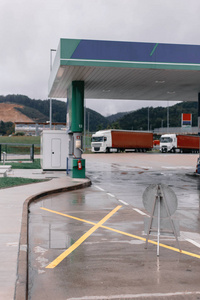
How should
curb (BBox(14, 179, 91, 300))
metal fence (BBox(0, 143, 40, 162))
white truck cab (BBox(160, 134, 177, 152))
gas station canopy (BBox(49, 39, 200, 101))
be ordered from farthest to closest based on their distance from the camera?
white truck cab (BBox(160, 134, 177, 152))
metal fence (BBox(0, 143, 40, 162))
gas station canopy (BBox(49, 39, 200, 101))
curb (BBox(14, 179, 91, 300))

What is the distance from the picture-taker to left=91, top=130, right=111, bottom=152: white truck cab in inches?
2781

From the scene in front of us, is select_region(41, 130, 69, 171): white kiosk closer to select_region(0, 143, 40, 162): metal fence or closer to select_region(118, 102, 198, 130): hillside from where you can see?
select_region(0, 143, 40, 162): metal fence

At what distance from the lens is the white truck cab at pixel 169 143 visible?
253ft

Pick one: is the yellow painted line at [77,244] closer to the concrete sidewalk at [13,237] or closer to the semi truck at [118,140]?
the concrete sidewalk at [13,237]

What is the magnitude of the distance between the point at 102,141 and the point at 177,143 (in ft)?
48.8

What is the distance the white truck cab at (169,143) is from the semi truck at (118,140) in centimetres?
312

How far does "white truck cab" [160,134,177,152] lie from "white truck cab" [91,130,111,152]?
1219 centimetres

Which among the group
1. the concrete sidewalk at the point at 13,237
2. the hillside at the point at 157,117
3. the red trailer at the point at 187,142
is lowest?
the concrete sidewalk at the point at 13,237

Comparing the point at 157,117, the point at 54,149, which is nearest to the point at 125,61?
the point at 54,149

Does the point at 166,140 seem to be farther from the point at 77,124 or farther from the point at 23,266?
the point at 23,266

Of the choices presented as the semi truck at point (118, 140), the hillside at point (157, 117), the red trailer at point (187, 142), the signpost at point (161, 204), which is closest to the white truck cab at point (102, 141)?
the semi truck at point (118, 140)

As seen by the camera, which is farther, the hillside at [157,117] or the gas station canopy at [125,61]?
the hillside at [157,117]

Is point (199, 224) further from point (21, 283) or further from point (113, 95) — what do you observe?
point (113, 95)

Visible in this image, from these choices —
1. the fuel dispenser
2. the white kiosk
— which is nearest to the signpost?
the fuel dispenser
